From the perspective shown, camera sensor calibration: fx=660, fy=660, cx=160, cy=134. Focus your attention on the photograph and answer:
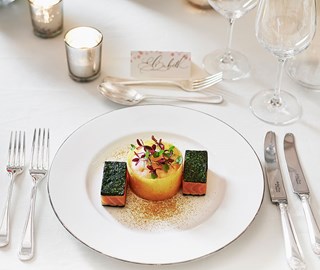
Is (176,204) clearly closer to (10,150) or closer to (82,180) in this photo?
(82,180)

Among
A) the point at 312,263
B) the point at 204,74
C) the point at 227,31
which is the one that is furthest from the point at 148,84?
the point at 312,263

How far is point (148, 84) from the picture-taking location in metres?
1.32

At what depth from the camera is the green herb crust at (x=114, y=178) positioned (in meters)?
1.04

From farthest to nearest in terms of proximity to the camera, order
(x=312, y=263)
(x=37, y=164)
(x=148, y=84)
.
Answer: (x=148, y=84) → (x=37, y=164) → (x=312, y=263)

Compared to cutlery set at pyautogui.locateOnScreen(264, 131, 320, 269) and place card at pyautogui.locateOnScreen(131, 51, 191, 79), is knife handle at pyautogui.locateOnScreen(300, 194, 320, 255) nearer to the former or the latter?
cutlery set at pyautogui.locateOnScreen(264, 131, 320, 269)

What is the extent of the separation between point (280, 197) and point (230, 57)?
1.37 ft

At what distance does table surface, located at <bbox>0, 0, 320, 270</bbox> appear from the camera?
102cm

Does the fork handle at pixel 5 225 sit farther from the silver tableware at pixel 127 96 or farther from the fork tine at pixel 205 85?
the fork tine at pixel 205 85

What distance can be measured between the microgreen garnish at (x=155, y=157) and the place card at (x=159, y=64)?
0.28m

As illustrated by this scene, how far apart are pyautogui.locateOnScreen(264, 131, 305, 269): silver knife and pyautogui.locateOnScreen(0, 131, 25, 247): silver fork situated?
0.43 m

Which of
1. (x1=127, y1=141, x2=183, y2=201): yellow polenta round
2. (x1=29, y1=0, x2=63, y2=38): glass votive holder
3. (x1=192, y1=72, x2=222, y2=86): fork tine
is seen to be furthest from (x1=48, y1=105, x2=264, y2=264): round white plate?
(x1=29, y1=0, x2=63, y2=38): glass votive holder

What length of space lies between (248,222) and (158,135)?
0.26 metres

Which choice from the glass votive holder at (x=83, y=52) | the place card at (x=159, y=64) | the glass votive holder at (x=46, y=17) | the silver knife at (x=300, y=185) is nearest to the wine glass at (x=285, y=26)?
the silver knife at (x=300, y=185)

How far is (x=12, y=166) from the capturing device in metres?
1.13
